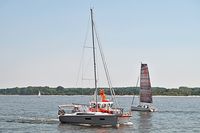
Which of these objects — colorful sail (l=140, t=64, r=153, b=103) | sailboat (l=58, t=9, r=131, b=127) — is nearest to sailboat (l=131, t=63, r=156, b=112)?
colorful sail (l=140, t=64, r=153, b=103)

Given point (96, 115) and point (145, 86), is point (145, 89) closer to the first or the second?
point (145, 86)

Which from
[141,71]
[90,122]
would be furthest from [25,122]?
[141,71]

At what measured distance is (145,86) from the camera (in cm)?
10256

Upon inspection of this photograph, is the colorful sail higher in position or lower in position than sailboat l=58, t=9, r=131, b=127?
higher

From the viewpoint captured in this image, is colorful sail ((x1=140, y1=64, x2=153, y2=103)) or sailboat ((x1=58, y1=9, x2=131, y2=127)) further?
colorful sail ((x1=140, y1=64, x2=153, y2=103))

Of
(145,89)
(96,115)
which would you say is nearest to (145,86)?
(145,89)

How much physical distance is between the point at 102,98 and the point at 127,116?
425cm

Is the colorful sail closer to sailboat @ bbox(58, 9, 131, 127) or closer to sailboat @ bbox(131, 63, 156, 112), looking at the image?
sailboat @ bbox(131, 63, 156, 112)

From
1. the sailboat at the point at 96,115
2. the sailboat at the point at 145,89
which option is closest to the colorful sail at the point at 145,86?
the sailboat at the point at 145,89

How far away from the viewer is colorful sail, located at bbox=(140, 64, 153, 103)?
10125cm

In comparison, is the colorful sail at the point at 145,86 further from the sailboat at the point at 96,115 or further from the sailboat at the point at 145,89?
the sailboat at the point at 96,115

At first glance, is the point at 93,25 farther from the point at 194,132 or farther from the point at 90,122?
the point at 194,132

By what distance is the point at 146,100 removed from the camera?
10319cm

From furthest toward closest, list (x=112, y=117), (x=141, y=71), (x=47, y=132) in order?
(x=141, y=71) → (x=112, y=117) → (x=47, y=132)
